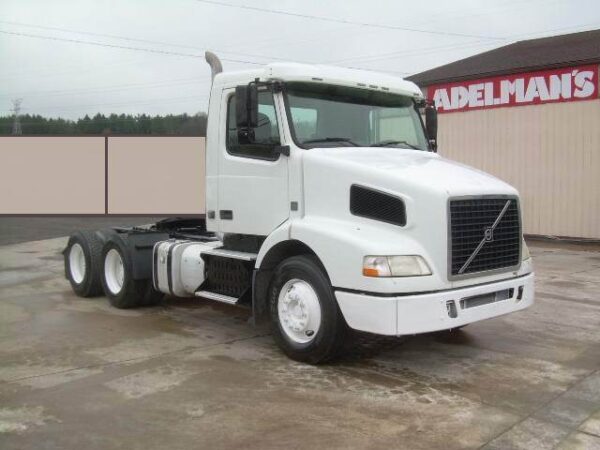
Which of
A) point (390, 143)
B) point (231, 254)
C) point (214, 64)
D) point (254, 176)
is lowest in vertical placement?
point (231, 254)

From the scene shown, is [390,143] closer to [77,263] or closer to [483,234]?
[483,234]

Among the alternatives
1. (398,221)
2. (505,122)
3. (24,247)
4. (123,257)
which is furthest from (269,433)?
(505,122)

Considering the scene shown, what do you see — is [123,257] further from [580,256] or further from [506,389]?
[580,256]

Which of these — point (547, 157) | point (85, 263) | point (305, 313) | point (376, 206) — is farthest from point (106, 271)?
point (547, 157)

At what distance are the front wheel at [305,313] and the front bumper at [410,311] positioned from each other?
216 millimetres

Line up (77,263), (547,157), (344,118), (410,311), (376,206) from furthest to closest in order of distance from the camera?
(547,157) < (77,263) < (344,118) < (376,206) < (410,311)

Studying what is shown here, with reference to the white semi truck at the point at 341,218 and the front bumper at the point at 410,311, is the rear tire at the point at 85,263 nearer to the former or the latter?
the white semi truck at the point at 341,218

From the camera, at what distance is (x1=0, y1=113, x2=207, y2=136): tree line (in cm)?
1189

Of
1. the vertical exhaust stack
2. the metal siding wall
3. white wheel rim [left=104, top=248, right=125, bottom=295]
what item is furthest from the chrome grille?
the metal siding wall

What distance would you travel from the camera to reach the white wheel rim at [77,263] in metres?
9.81

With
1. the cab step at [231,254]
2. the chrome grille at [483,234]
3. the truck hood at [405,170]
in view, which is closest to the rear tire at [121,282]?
the cab step at [231,254]

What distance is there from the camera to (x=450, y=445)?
14.1ft

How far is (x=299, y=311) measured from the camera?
20.0 ft

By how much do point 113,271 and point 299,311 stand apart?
4.08 metres
